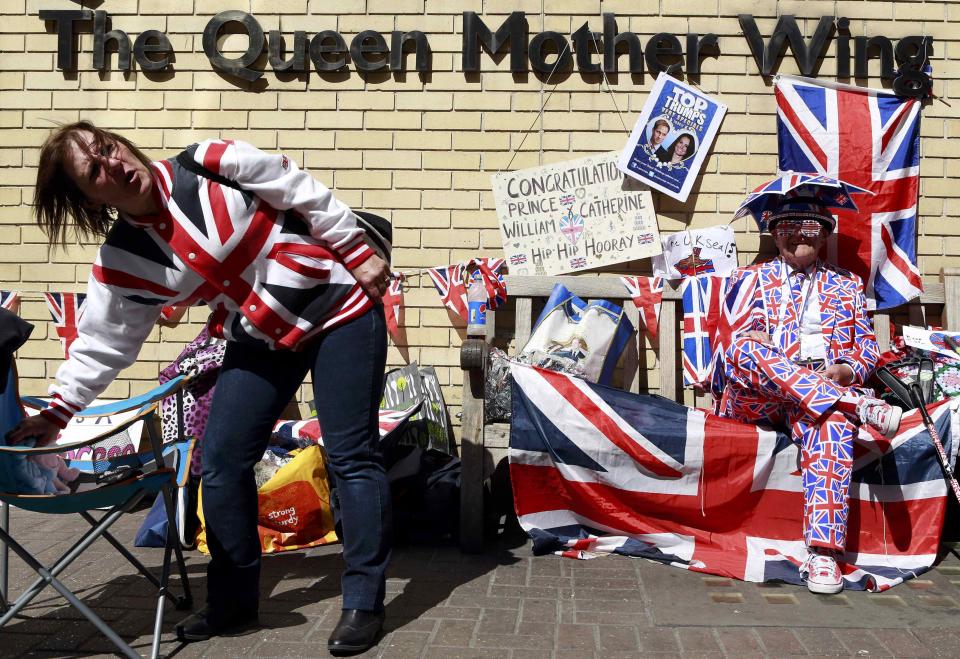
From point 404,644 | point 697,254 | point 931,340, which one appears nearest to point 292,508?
point 404,644

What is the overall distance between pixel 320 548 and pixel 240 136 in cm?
262

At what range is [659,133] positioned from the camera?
5.20 metres

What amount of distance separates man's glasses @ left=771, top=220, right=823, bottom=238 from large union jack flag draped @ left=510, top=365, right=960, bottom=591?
0.97 meters

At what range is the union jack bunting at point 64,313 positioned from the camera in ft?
17.5

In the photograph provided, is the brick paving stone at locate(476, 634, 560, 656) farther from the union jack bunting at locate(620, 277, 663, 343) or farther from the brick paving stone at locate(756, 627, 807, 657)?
the union jack bunting at locate(620, 277, 663, 343)

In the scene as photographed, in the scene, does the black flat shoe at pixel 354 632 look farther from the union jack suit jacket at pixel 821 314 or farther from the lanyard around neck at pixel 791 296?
the lanyard around neck at pixel 791 296

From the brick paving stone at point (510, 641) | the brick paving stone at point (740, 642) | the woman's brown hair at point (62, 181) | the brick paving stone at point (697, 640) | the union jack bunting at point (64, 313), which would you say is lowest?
the brick paving stone at point (510, 641)

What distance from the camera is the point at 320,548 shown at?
4.23 m

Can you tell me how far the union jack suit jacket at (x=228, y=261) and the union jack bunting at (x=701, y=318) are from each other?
2534 millimetres

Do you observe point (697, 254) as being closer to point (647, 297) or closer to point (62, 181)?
point (647, 297)

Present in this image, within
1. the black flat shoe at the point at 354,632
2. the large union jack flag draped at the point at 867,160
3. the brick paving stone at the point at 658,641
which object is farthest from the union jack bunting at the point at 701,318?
the black flat shoe at the point at 354,632

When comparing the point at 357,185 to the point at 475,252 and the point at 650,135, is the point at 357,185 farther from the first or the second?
the point at 650,135

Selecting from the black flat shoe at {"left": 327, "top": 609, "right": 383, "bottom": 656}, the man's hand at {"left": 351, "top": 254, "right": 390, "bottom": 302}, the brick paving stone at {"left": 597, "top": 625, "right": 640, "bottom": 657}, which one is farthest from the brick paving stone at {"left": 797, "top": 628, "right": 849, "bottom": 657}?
the man's hand at {"left": 351, "top": 254, "right": 390, "bottom": 302}

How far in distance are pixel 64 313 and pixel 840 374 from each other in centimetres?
449
